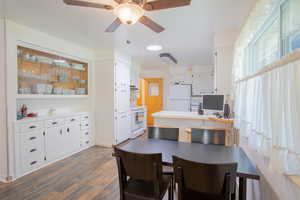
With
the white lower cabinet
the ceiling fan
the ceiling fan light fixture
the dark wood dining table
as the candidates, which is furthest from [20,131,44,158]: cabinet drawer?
the ceiling fan light fixture

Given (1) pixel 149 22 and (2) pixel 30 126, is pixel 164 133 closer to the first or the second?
(1) pixel 149 22

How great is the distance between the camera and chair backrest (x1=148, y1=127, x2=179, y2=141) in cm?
212

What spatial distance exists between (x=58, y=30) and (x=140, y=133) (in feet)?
12.2

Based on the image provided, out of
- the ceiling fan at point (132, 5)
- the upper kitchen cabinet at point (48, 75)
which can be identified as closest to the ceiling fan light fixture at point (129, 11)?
the ceiling fan at point (132, 5)

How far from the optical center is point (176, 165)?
1.18 m

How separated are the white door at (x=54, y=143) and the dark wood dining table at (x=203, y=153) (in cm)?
197

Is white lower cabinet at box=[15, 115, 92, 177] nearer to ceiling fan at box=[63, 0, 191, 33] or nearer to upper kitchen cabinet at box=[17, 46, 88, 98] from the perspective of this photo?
upper kitchen cabinet at box=[17, 46, 88, 98]

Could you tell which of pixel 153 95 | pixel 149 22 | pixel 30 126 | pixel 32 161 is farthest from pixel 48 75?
pixel 153 95

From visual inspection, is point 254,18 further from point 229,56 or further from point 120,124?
point 120,124

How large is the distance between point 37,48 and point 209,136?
319 cm

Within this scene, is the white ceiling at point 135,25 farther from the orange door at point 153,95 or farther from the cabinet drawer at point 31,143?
the orange door at point 153,95

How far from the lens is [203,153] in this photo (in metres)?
1.57

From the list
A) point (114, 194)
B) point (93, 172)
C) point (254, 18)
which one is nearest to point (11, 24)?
point (93, 172)

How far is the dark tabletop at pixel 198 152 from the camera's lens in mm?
1305
